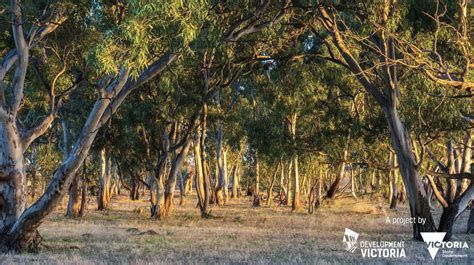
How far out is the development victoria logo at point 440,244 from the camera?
11.8 meters

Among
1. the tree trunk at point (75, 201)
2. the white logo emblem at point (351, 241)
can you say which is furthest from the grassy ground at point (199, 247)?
the tree trunk at point (75, 201)

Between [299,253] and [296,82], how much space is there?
10.2 meters

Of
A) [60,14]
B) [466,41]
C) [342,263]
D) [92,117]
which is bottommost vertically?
[342,263]

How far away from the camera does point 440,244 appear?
13914 mm

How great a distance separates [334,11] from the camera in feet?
45.4

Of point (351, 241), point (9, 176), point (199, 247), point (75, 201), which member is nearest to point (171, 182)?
point (75, 201)

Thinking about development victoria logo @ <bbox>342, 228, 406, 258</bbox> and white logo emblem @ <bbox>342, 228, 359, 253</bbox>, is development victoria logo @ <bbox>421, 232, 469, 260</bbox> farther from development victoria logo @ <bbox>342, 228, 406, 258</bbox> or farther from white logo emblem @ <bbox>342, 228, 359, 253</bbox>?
white logo emblem @ <bbox>342, 228, 359, 253</bbox>

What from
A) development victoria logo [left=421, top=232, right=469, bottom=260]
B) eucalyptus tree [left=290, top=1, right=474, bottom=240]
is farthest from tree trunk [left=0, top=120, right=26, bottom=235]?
development victoria logo [left=421, top=232, right=469, bottom=260]

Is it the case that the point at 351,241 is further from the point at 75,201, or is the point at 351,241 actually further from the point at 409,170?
the point at 75,201

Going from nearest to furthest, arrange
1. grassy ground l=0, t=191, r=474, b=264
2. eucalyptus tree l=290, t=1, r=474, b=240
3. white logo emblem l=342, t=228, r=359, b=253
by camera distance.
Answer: grassy ground l=0, t=191, r=474, b=264 < white logo emblem l=342, t=228, r=359, b=253 < eucalyptus tree l=290, t=1, r=474, b=240

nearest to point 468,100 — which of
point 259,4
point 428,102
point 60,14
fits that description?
point 428,102

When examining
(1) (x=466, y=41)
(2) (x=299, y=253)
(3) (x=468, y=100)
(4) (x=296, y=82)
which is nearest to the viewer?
(2) (x=299, y=253)

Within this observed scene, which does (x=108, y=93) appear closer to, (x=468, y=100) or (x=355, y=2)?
(x=355, y=2)

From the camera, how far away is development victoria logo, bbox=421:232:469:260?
11773 millimetres
